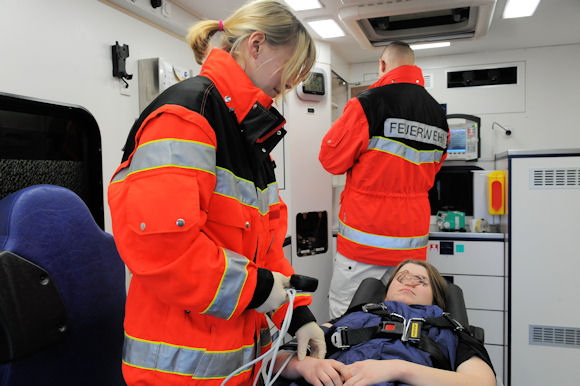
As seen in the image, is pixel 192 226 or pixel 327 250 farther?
pixel 327 250

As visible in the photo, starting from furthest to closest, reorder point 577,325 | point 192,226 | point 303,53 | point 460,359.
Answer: point 577,325
point 460,359
point 303,53
point 192,226

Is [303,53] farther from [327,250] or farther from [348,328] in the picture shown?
[327,250]

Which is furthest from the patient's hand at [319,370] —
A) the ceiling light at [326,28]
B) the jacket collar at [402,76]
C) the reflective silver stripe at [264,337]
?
the ceiling light at [326,28]

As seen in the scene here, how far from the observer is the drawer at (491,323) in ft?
9.98

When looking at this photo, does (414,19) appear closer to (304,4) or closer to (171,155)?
(304,4)

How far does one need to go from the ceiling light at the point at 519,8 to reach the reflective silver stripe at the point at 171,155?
2.90 metres

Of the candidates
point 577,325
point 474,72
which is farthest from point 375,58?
point 577,325

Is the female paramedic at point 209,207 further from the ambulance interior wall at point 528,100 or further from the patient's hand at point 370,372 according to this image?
the ambulance interior wall at point 528,100

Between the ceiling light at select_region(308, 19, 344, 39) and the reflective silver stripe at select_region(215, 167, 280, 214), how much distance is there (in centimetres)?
250

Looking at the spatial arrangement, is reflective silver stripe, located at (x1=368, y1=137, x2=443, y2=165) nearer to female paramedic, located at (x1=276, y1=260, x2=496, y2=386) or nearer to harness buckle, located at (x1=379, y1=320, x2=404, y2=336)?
female paramedic, located at (x1=276, y1=260, x2=496, y2=386)

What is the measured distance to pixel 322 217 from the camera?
3.56 meters

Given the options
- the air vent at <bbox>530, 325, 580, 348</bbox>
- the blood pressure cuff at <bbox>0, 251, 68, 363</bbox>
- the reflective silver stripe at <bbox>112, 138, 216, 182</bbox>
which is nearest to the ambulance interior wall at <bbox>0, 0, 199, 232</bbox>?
the blood pressure cuff at <bbox>0, 251, 68, 363</bbox>

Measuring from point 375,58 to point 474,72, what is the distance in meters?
1.00

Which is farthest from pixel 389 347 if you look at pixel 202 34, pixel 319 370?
pixel 202 34
